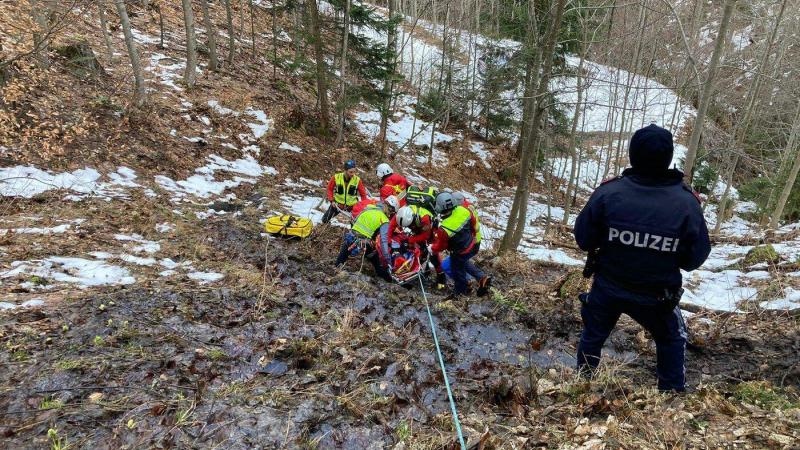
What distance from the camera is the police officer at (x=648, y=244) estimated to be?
3.07 meters

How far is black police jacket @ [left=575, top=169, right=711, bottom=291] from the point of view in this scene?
10.1 feet

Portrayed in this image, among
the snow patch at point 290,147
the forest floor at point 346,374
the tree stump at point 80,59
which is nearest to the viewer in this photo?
the forest floor at point 346,374

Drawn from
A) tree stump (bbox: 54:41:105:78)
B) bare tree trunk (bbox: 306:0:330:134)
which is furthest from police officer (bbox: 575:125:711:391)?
bare tree trunk (bbox: 306:0:330:134)

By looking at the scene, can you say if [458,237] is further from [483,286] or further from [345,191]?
[345,191]

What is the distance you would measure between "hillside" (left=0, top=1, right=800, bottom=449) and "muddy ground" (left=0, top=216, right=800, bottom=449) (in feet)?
0.07

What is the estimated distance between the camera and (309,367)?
392cm

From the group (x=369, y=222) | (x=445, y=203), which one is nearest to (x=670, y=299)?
(x=445, y=203)

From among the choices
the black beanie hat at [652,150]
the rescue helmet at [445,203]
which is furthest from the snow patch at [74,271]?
the black beanie hat at [652,150]

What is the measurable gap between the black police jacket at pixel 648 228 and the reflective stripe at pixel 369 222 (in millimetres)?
4196

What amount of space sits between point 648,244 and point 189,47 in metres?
16.5

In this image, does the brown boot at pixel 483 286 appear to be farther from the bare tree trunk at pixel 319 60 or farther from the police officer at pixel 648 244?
the bare tree trunk at pixel 319 60

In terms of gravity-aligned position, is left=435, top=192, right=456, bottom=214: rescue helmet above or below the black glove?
below

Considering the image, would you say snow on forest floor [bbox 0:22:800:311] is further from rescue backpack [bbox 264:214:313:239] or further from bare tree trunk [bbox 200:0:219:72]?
rescue backpack [bbox 264:214:313:239]

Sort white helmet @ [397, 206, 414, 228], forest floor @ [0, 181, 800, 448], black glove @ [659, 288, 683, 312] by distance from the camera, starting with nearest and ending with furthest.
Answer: forest floor @ [0, 181, 800, 448]
black glove @ [659, 288, 683, 312]
white helmet @ [397, 206, 414, 228]
